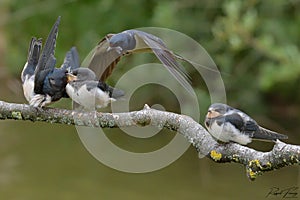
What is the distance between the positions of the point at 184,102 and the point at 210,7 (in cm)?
115

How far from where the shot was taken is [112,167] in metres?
7.01

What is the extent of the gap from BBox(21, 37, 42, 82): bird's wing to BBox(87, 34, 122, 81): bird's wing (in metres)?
0.18

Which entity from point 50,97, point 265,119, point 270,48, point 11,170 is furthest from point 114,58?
point 265,119

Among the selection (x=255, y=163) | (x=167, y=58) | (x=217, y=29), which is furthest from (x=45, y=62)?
(x=217, y=29)

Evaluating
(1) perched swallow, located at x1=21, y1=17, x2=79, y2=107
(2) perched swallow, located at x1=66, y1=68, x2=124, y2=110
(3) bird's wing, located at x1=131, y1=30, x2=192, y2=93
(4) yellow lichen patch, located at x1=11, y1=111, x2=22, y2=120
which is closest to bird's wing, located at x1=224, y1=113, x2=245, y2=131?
(3) bird's wing, located at x1=131, y1=30, x2=192, y2=93

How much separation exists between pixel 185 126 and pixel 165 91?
6.11 m

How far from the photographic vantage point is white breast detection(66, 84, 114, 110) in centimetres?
206

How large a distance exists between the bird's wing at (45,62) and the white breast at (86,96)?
0.28 ft

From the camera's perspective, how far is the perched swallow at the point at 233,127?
1.93 m

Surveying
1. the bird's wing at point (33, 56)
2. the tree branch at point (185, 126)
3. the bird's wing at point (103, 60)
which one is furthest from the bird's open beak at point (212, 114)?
the bird's wing at point (33, 56)

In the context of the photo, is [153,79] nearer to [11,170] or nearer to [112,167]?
[112,167]

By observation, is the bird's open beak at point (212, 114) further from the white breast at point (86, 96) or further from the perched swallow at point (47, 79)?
the perched swallow at point (47, 79)

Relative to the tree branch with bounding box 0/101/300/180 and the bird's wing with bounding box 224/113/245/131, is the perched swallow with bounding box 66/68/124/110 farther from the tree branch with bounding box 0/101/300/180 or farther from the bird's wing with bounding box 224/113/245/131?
the bird's wing with bounding box 224/113/245/131

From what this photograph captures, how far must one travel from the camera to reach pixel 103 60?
2.21 m
